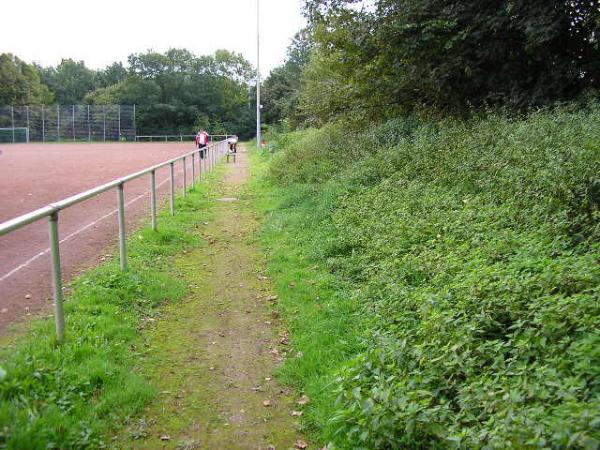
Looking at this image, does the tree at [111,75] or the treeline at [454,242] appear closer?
the treeline at [454,242]

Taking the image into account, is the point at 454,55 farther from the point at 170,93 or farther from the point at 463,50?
the point at 170,93

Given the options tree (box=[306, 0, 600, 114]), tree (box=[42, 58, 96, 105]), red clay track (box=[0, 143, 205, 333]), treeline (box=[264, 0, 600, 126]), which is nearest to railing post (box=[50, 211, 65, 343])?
red clay track (box=[0, 143, 205, 333])

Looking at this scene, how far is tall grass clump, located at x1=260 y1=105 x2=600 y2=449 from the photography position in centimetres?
288

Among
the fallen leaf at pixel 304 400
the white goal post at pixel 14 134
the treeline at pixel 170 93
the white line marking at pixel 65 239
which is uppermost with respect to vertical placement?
the treeline at pixel 170 93

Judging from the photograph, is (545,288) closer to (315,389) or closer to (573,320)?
(573,320)

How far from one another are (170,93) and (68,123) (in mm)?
15666

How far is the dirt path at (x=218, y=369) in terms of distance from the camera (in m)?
3.60

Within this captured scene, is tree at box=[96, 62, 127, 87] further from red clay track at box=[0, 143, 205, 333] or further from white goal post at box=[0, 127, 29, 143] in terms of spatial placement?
red clay track at box=[0, 143, 205, 333]

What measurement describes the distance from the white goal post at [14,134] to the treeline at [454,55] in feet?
173

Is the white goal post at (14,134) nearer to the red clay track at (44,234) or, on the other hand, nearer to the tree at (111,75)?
the tree at (111,75)

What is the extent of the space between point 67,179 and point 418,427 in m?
17.3

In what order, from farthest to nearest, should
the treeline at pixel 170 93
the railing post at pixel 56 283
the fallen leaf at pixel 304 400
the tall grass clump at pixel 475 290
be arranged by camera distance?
the treeline at pixel 170 93
the railing post at pixel 56 283
the fallen leaf at pixel 304 400
the tall grass clump at pixel 475 290

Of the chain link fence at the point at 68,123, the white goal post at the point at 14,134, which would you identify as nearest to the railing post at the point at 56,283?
the white goal post at the point at 14,134

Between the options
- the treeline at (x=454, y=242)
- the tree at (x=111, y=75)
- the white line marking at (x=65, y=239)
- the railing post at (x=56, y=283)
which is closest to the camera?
the treeline at (x=454, y=242)
